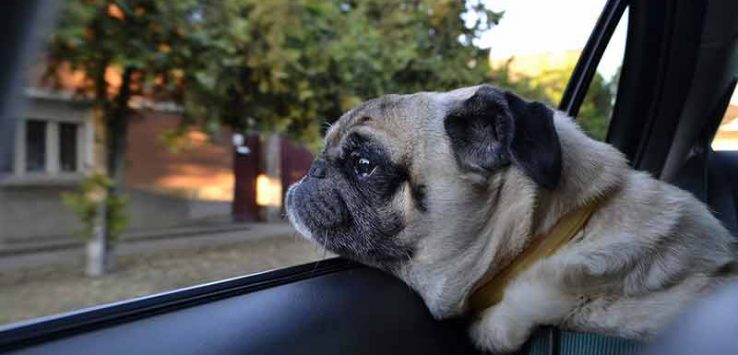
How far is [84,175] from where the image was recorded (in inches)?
142

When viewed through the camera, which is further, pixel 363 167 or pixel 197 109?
pixel 197 109

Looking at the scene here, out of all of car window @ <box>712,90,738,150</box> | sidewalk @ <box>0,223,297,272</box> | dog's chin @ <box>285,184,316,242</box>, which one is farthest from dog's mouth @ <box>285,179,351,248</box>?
car window @ <box>712,90,738,150</box>

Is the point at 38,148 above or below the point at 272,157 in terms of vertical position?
above

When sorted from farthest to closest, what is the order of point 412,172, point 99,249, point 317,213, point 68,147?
point 68,147 → point 99,249 → point 317,213 → point 412,172

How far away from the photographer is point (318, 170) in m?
2.01

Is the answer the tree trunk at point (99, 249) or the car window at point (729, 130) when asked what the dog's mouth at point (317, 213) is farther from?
the car window at point (729, 130)

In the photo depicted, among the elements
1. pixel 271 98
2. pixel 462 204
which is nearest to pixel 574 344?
pixel 462 204

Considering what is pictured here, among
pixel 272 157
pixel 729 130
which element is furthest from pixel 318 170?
pixel 272 157

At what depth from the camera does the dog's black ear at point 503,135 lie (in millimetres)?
1589

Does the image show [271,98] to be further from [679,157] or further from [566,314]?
[566,314]

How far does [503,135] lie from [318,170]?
62cm

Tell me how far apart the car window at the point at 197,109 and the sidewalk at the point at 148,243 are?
0.01 m

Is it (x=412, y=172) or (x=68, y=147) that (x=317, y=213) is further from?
(x=68, y=147)

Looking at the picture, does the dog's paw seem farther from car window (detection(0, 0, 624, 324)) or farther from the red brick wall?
the red brick wall
